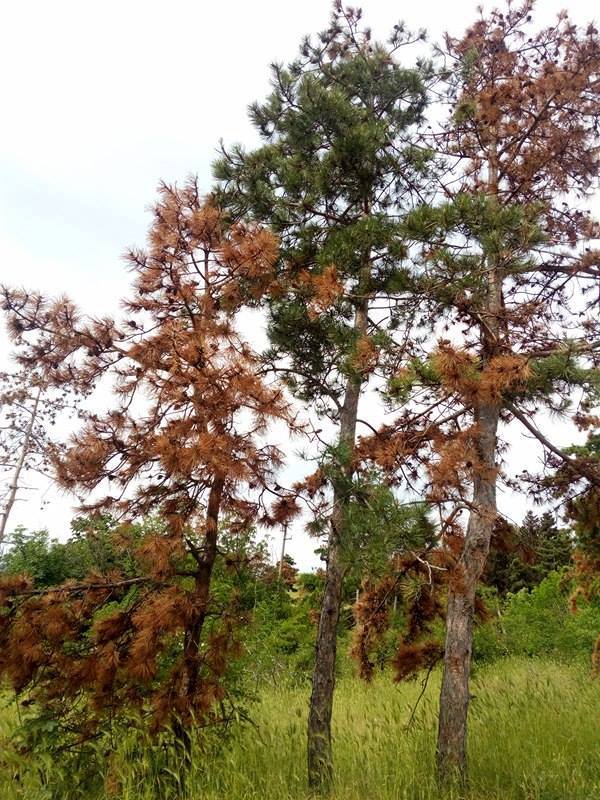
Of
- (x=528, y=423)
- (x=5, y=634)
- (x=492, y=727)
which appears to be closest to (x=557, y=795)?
(x=492, y=727)

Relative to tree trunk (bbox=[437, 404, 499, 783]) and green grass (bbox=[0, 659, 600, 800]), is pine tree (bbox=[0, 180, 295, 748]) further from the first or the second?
tree trunk (bbox=[437, 404, 499, 783])

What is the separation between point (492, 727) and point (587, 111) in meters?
7.30

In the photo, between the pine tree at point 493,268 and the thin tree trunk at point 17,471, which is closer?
the pine tree at point 493,268

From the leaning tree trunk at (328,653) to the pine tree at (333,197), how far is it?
0.08 feet

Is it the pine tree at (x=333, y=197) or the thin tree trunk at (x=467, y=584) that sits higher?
the pine tree at (x=333, y=197)

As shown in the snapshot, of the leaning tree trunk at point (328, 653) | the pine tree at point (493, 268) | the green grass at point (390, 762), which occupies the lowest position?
the green grass at point (390, 762)

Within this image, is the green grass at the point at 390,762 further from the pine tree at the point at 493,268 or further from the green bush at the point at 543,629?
the green bush at the point at 543,629

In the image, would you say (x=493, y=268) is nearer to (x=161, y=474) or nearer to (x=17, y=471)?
(x=161, y=474)

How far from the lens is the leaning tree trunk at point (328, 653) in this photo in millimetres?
5203

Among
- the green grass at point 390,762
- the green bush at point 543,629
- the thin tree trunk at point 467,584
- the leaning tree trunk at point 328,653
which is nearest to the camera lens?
the green grass at point 390,762

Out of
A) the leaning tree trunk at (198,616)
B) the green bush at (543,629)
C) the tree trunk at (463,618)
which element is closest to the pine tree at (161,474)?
the leaning tree trunk at (198,616)

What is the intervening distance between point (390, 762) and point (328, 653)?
1.17 metres

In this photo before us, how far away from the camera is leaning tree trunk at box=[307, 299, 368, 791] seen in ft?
17.1

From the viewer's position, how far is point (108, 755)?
4773mm
